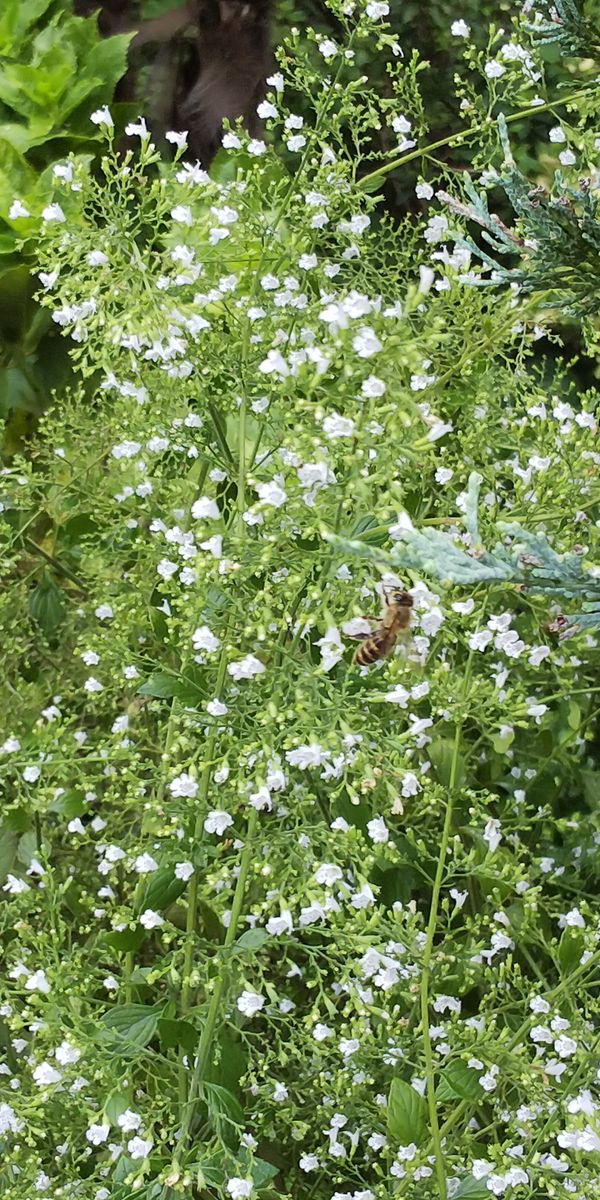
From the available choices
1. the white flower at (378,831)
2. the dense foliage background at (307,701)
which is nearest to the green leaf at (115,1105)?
the dense foliage background at (307,701)

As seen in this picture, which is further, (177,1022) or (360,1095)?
(360,1095)

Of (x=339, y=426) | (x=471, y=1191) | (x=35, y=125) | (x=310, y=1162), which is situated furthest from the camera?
(x=35, y=125)

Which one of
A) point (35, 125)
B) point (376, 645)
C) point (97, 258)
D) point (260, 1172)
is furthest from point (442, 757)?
point (35, 125)

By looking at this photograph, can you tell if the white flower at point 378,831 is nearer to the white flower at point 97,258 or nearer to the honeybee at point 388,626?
the honeybee at point 388,626

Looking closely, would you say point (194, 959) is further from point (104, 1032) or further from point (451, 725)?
point (451, 725)

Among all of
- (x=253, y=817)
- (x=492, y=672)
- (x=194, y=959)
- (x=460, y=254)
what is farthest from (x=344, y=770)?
(x=460, y=254)

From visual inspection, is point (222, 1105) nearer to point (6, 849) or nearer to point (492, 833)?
point (492, 833)

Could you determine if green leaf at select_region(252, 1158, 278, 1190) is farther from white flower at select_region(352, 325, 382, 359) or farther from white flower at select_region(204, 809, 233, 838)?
white flower at select_region(352, 325, 382, 359)
